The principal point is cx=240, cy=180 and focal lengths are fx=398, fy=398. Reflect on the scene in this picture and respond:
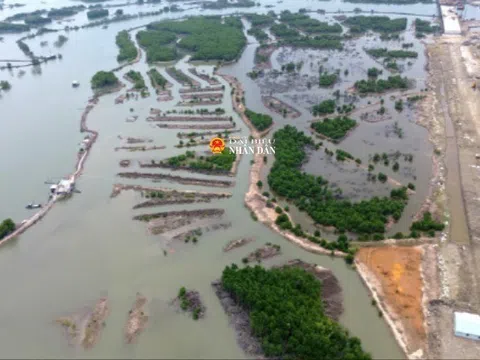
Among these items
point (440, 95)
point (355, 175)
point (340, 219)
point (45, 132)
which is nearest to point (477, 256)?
point (340, 219)

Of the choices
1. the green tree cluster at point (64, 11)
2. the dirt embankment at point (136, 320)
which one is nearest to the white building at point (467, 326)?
the dirt embankment at point (136, 320)

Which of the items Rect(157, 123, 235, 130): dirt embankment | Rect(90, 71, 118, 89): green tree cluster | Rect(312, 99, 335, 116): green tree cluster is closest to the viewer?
Rect(157, 123, 235, 130): dirt embankment

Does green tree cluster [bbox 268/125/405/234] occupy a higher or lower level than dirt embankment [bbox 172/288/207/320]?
higher

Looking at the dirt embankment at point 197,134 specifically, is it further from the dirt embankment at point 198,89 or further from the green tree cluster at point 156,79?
the green tree cluster at point 156,79

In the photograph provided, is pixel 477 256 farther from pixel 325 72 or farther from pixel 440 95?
pixel 325 72

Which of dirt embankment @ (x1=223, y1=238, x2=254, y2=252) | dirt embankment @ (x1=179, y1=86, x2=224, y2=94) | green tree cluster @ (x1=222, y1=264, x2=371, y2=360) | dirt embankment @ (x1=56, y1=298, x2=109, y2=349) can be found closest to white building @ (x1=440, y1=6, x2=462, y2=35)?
dirt embankment @ (x1=179, y1=86, x2=224, y2=94)

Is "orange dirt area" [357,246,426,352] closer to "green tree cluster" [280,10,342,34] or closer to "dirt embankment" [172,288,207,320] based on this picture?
"dirt embankment" [172,288,207,320]
